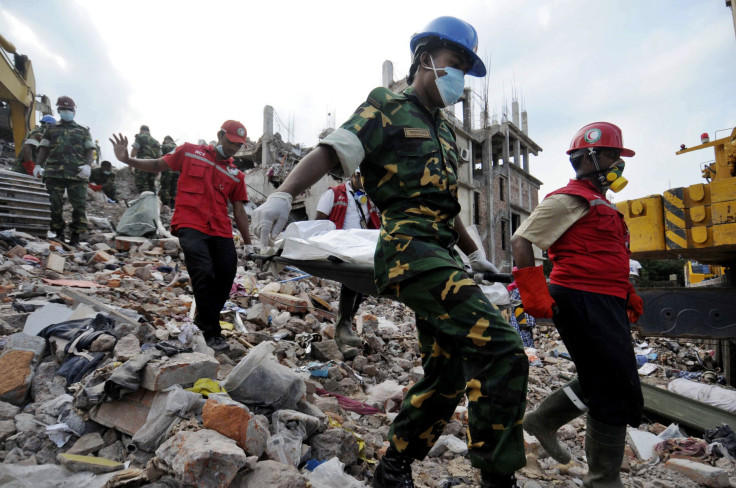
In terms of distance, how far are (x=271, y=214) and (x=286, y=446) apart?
3.35 ft

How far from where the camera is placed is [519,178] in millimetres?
23594

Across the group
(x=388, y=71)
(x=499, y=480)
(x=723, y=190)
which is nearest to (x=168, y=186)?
(x=723, y=190)

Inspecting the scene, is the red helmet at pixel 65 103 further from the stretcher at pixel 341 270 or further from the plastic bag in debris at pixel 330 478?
the plastic bag in debris at pixel 330 478

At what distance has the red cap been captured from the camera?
10.9ft

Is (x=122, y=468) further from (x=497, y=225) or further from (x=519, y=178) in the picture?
(x=519, y=178)

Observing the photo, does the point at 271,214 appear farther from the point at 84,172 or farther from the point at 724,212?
the point at 84,172

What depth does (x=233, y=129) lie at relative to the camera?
10.9 ft

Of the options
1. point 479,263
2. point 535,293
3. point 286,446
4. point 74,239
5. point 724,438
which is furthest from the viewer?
point 74,239

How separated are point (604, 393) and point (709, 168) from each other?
213 inches

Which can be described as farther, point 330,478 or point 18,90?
point 18,90

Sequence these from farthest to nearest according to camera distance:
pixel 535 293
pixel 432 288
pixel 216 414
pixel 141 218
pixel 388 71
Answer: pixel 388 71, pixel 141 218, pixel 535 293, pixel 216 414, pixel 432 288

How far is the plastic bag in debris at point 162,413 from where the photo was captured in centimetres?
168

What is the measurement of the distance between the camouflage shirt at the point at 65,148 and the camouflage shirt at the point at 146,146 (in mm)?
2431

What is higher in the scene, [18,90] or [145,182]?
[18,90]
